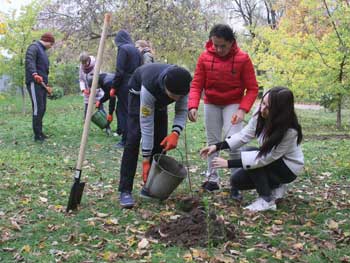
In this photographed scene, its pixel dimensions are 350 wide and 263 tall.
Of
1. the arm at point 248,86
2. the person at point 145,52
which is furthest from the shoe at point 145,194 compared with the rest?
the person at point 145,52

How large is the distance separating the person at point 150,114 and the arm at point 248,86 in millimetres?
583

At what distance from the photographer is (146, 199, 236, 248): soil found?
3.38 m

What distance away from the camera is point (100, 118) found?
826 centimetres

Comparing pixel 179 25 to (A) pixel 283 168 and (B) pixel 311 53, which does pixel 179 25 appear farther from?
(A) pixel 283 168

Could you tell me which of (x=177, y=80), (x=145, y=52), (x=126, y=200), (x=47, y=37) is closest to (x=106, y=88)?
(x=145, y=52)

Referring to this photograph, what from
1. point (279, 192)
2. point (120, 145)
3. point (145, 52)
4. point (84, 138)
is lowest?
point (120, 145)

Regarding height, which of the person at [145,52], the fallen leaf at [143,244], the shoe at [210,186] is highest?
the person at [145,52]

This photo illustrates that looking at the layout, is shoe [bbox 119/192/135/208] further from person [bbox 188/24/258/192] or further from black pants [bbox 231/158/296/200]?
black pants [bbox 231/158/296/200]

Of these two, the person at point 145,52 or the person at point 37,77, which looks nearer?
the person at point 145,52

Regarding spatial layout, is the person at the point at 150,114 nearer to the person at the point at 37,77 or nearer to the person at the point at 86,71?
the person at the point at 37,77

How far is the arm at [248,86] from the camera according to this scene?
4.43m

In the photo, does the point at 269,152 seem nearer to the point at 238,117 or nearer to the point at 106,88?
the point at 238,117

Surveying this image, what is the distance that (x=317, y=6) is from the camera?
9.89 m

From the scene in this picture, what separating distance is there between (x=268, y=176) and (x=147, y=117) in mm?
1165
